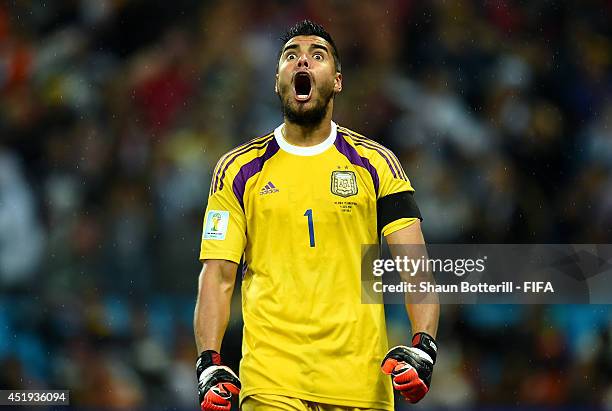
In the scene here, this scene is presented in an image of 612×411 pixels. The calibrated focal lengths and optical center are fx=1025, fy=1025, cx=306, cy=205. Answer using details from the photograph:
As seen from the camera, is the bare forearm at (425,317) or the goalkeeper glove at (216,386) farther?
the bare forearm at (425,317)

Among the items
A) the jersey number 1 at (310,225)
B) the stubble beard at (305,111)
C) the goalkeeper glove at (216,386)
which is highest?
the stubble beard at (305,111)

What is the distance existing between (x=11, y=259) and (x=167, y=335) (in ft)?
4.53

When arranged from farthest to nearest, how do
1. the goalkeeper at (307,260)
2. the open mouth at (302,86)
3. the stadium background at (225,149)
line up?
1. the stadium background at (225,149)
2. the open mouth at (302,86)
3. the goalkeeper at (307,260)

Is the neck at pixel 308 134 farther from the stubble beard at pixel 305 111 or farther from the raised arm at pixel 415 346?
the raised arm at pixel 415 346

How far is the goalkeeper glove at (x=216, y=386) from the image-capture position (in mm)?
3912

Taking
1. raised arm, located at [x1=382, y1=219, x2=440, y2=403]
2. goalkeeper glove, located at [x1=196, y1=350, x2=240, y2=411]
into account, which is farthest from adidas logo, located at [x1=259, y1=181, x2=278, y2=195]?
goalkeeper glove, located at [x1=196, y1=350, x2=240, y2=411]

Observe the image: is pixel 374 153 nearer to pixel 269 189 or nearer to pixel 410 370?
pixel 269 189

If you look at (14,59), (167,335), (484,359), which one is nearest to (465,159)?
(484,359)

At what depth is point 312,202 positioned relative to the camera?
429 cm

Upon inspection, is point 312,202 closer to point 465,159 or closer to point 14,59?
point 465,159

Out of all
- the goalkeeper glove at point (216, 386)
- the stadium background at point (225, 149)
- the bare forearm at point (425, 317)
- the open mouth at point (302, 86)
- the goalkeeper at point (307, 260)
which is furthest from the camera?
the stadium background at point (225, 149)

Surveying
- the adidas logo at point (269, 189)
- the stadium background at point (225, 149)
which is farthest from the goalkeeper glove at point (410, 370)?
the stadium background at point (225, 149)

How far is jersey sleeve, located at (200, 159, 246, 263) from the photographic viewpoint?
14.0ft

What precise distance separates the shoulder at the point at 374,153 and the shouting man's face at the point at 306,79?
0.56 feet
